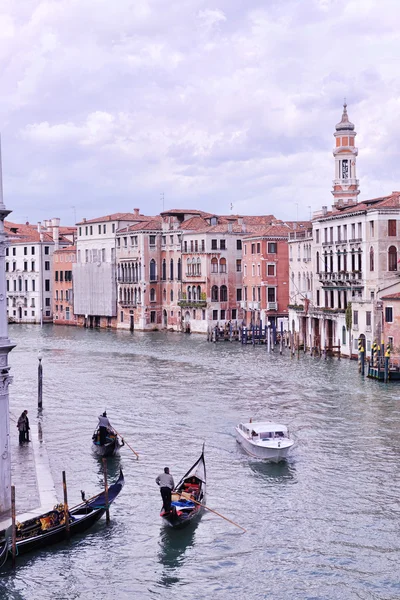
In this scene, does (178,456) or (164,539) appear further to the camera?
(178,456)

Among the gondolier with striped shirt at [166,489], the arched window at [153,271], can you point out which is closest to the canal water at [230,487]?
the gondolier with striped shirt at [166,489]

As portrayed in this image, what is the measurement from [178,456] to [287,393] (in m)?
11.8

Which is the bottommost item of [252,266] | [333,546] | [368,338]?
[333,546]

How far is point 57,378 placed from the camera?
135 feet

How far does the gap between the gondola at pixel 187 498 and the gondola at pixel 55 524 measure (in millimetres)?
1256

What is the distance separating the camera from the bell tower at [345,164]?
230 ft

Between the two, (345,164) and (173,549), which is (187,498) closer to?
(173,549)

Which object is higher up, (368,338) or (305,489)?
(368,338)

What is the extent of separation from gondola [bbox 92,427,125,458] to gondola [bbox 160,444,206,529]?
12.8 ft

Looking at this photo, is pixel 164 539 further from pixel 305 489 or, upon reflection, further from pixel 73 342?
pixel 73 342

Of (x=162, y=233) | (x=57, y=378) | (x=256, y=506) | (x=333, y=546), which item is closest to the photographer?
(x=333, y=546)

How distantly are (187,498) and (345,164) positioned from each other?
5413 cm

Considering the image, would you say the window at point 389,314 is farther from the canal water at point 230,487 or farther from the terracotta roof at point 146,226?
the terracotta roof at point 146,226

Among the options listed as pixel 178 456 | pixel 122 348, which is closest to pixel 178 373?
pixel 122 348
